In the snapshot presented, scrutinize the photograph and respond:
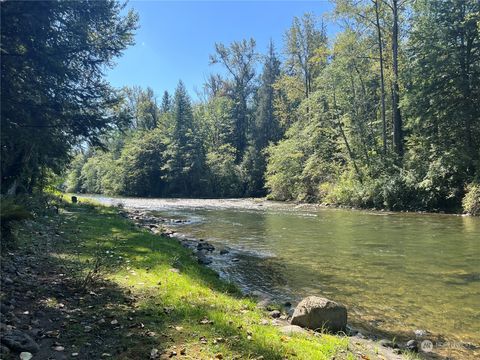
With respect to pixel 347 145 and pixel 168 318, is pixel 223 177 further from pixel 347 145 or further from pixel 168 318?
pixel 168 318

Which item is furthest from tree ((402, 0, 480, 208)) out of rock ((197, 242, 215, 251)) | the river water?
rock ((197, 242, 215, 251))

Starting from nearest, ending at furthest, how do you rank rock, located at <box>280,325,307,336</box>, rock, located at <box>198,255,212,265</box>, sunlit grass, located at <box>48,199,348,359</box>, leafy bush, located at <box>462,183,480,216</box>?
sunlit grass, located at <box>48,199,348,359</box> < rock, located at <box>280,325,307,336</box> < rock, located at <box>198,255,212,265</box> < leafy bush, located at <box>462,183,480,216</box>

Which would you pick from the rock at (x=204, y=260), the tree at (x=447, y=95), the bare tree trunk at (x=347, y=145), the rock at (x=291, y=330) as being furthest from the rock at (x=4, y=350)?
the bare tree trunk at (x=347, y=145)

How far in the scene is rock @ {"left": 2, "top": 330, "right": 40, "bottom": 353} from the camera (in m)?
4.27

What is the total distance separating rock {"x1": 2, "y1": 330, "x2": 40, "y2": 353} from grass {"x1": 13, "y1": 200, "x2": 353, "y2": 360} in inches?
17.0

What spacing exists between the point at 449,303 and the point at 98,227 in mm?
12032

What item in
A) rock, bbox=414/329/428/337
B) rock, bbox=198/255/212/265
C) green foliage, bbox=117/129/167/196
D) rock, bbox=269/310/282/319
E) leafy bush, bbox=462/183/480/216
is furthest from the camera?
green foliage, bbox=117/129/167/196

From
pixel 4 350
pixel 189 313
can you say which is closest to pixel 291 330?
pixel 189 313

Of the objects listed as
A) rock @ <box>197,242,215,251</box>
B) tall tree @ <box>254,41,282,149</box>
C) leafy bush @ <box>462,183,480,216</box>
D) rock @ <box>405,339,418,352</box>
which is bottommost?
rock @ <box>405,339,418,352</box>

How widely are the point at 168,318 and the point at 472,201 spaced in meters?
23.2

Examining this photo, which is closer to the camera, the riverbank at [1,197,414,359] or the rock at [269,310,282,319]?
the riverbank at [1,197,414,359]

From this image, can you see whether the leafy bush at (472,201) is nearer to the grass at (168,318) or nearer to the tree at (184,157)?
the grass at (168,318)

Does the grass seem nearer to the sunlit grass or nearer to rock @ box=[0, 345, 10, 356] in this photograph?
the sunlit grass

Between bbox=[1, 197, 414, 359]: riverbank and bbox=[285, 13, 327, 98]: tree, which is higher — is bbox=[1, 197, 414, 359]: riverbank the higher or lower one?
the lower one
